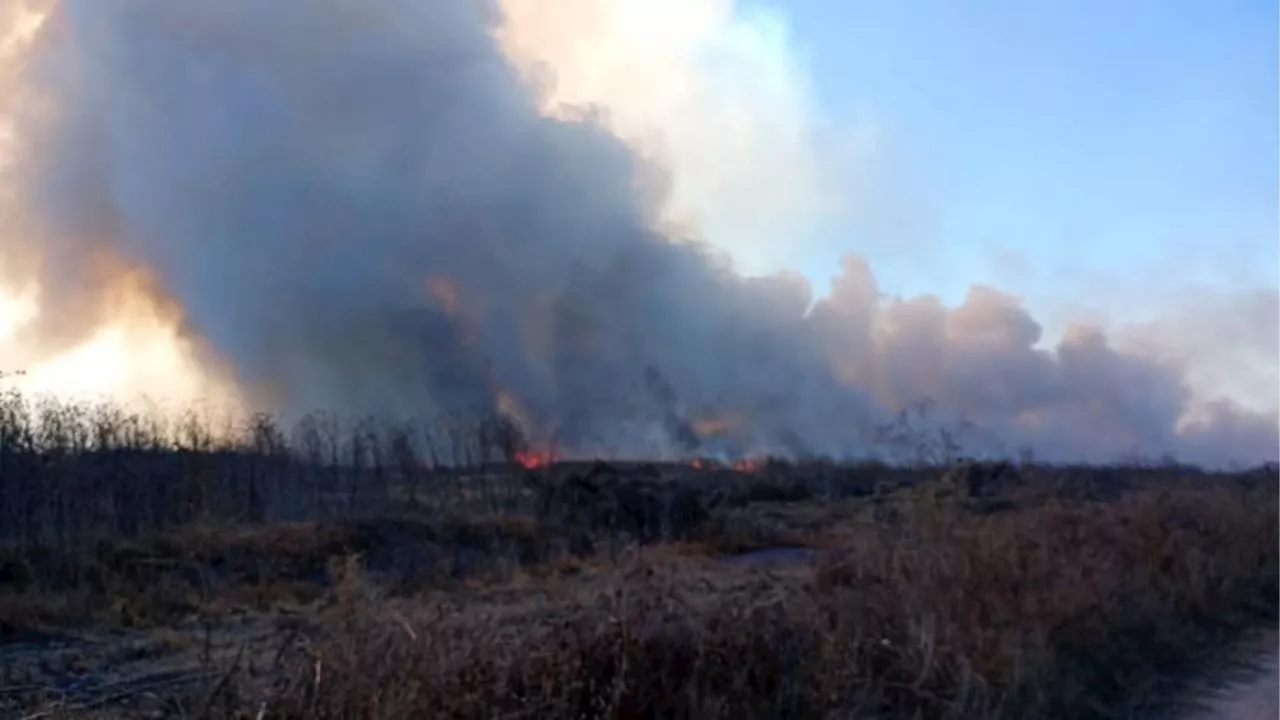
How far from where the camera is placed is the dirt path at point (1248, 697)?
34.2ft

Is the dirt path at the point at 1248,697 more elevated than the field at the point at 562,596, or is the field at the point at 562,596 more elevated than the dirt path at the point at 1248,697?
the field at the point at 562,596

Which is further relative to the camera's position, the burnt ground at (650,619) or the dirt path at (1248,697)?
the dirt path at (1248,697)

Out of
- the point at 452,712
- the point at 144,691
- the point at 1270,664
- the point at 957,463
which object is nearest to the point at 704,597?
the point at 452,712

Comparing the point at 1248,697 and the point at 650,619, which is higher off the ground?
the point at 650,619

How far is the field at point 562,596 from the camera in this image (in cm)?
678

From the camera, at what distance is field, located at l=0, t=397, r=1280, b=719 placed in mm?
6777

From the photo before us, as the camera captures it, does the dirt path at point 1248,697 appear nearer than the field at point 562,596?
No

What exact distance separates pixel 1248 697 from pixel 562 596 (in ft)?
20.5

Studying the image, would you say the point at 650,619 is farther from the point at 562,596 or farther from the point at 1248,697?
the point at 1248,697

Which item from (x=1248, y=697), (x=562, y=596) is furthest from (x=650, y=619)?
(x=1248, y=697)

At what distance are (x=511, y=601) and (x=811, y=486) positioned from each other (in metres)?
40.9

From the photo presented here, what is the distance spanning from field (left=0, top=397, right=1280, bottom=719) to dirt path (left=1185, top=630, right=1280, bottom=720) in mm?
450

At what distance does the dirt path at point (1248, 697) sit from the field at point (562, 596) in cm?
45

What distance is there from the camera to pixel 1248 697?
36.4 feet
